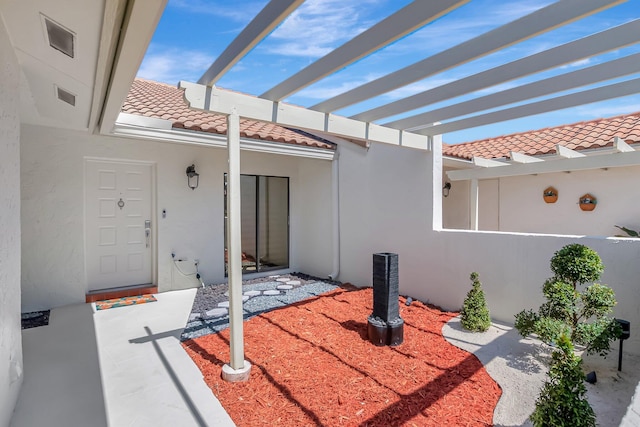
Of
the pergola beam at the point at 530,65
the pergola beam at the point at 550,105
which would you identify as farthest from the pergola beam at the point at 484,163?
the pergola beam at the point at 530,65

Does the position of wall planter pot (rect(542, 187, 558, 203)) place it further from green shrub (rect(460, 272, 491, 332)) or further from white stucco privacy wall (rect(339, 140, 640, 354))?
green shrub (rect(460, 272, 491, 332))

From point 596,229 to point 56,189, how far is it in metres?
12.4

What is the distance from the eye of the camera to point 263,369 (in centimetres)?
433

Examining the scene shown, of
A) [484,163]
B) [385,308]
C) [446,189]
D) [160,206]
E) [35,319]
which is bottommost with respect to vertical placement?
[35,319]

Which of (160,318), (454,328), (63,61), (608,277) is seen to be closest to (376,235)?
(454,328)

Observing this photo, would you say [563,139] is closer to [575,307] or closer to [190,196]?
[575,307]

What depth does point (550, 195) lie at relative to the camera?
29.7 ft

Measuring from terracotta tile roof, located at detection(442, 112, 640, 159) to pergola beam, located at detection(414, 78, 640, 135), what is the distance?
2.70m

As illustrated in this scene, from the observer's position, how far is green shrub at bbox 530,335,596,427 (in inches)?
101

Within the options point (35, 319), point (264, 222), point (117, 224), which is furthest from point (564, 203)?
point (35, 319)

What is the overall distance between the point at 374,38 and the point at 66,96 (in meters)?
4.68

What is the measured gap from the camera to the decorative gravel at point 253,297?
5964 millimetres

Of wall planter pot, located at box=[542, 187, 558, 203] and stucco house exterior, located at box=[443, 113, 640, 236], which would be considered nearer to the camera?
stucco house exterior, located at box=[443, 113, 640, 236]

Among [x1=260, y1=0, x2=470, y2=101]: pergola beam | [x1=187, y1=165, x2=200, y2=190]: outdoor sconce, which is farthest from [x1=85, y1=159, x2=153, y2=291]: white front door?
[x1=260, y1=0, x2=470, y2=101]: pergola beam
